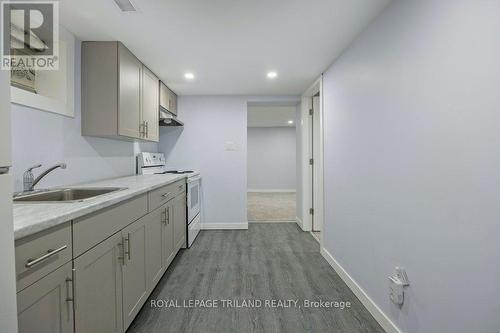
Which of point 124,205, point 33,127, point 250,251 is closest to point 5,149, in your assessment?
point 124,205

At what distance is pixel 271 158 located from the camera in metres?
8.29

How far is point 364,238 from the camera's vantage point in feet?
6.10

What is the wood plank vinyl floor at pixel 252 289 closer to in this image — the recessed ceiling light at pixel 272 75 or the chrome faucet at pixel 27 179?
the chrome faucet at pixel 27 179

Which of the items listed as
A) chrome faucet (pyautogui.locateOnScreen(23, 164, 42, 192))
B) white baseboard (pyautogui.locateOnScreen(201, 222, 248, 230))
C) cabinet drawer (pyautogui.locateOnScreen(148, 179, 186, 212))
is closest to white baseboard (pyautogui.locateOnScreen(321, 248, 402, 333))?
white baseboard (pyautogui.locateOnScreen(201, 222, 248, 230))

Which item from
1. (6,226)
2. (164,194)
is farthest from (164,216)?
(6,226)

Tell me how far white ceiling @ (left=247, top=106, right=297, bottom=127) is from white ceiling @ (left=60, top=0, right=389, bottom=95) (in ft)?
8.48

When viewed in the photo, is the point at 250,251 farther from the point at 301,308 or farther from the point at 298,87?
the point at 298,87

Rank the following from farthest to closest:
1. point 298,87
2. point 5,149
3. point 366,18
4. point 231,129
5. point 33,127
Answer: point 231,129 → point 298,87 → point 366,18 → point 33,127 → point 5,149

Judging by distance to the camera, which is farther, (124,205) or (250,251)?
(250,251)

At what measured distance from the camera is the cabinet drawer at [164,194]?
75.0 inches

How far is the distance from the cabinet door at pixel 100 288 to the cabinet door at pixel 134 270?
6cm

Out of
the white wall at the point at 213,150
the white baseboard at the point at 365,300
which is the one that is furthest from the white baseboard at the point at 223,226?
the white baseboard at the point at 365,300

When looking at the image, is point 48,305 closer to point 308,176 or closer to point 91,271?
point 91,271

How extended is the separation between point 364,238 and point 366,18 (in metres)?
1.64
